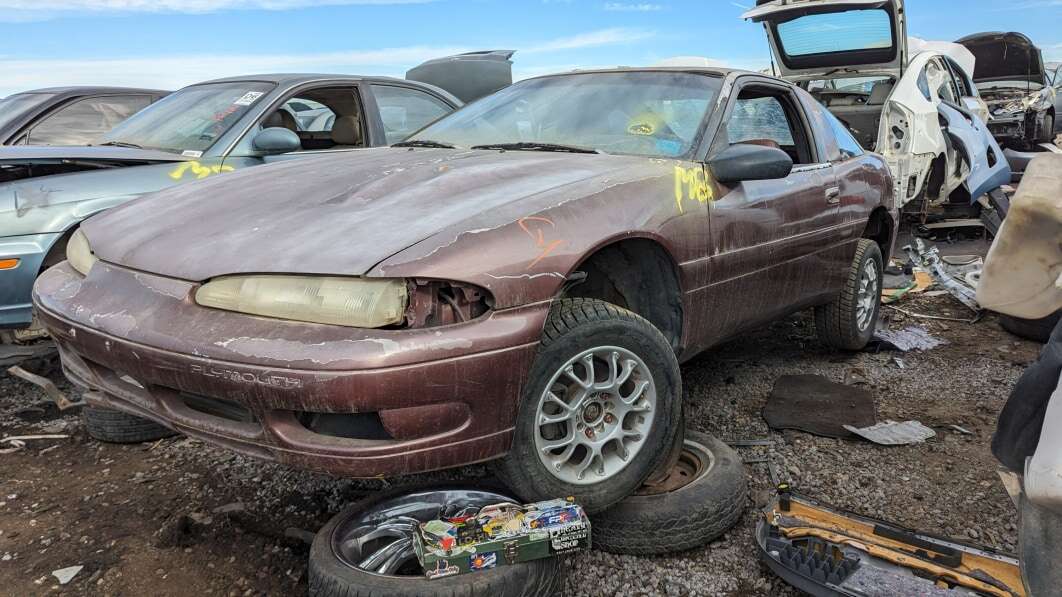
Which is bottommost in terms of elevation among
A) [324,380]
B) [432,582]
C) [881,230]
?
[432,582]

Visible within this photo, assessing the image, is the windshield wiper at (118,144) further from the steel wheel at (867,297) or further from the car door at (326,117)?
the steel wheel at (867,297)

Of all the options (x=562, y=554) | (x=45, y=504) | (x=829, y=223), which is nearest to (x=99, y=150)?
(x=45, y=504)

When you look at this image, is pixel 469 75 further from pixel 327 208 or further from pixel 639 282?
pixel 327 208

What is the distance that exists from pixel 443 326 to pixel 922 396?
2924 millimetres

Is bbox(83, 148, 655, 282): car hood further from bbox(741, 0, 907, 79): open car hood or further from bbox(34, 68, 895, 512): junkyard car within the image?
bbox(741, 0, 907, 79): open car hood

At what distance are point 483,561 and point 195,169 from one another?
2.97 meters

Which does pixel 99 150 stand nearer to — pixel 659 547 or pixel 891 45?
pixel 659 547

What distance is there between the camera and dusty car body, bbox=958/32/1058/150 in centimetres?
1035

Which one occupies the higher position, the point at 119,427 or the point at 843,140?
the point at 843,140

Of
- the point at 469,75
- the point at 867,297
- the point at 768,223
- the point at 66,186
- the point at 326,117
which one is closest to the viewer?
the point at 768,223

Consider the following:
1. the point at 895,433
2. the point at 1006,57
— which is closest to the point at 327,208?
the point at 895,433

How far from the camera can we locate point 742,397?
150 inches

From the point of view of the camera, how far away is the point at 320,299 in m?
1.94

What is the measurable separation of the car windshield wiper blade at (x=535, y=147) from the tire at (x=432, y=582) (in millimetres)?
1579
